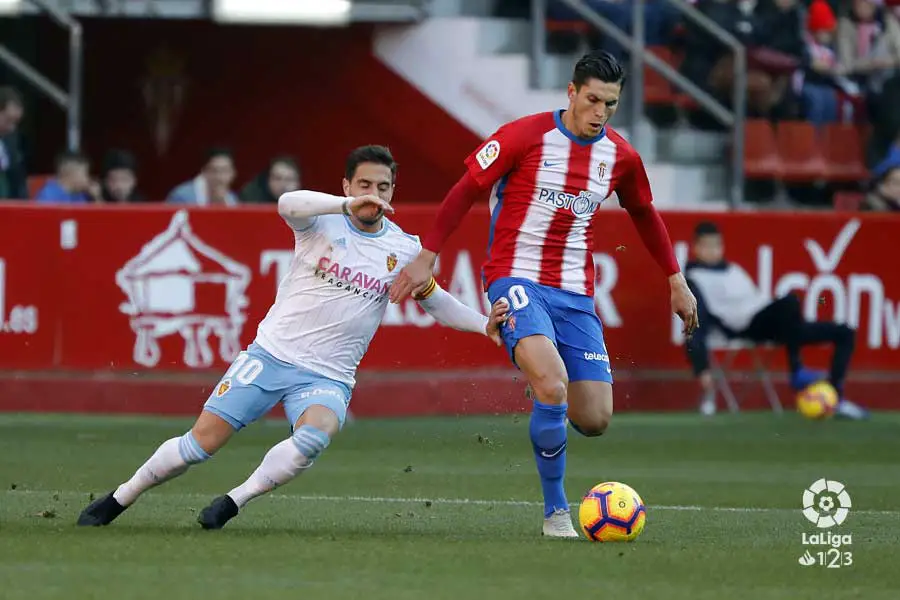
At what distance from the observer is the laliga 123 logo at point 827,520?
8031 mm

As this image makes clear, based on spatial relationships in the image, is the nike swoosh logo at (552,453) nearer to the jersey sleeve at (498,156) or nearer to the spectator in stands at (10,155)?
the jersey sleeve at (498,156)

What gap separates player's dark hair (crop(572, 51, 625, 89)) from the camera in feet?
29.3

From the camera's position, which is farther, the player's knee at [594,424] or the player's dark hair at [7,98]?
the player's dark hair at [7,98]

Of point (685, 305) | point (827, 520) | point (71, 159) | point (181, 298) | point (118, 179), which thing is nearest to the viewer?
point (685, 305)

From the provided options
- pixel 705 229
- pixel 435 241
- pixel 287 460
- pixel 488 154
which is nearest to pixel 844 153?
pixel 705 229

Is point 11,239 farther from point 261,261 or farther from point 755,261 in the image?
point 755,261

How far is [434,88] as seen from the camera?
19594 millimetres

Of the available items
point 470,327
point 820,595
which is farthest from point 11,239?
point 820,595

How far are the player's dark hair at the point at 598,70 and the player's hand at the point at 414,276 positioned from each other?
110cm

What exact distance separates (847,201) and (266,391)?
11605 millimetres

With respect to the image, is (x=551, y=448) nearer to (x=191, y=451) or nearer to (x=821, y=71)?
(x=191, y=451)

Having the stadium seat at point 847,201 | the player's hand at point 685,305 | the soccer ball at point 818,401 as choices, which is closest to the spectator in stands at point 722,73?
the stadium seat at point 847,201

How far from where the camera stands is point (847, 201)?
19219mm

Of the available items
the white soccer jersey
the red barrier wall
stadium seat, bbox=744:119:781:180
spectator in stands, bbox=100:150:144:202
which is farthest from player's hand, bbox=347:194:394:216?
stadium seat, bbox=744:119:781:180
